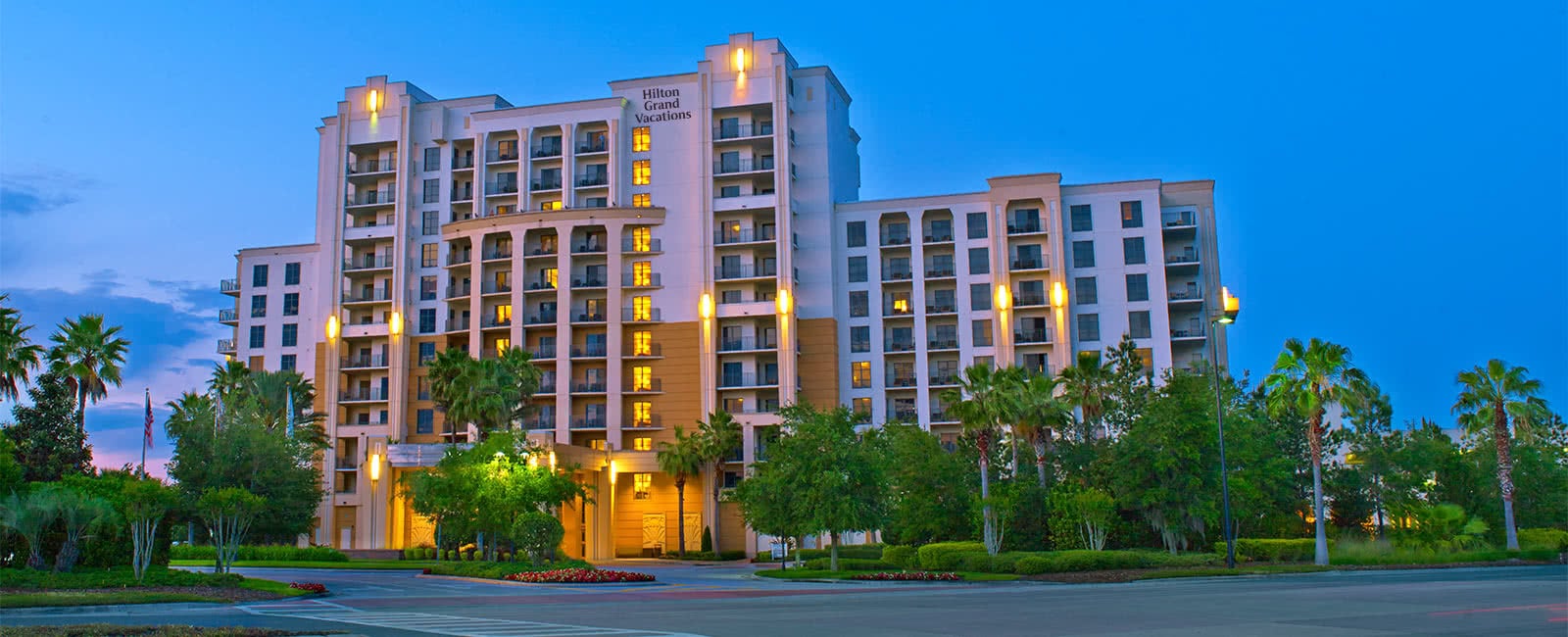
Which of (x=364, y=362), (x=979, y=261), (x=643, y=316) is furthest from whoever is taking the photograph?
(x=364, y=362)

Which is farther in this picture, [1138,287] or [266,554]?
[1138,287]

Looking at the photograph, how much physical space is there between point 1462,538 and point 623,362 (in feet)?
192

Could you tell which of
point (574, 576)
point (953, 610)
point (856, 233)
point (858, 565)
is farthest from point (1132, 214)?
point (953, 610)

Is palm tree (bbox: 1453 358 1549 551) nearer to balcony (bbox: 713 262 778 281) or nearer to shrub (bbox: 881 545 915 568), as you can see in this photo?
shrub (bbox: 881 545 915 568)

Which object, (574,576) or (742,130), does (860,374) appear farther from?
(574,576)

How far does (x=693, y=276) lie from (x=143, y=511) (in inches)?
2250

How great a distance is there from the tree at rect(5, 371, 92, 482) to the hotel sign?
50253 mm

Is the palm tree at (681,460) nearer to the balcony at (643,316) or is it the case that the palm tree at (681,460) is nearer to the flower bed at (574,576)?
the balcony at (643,316)

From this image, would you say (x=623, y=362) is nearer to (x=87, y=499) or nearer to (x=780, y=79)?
(x=780, y=79)

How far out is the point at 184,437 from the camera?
6712cm

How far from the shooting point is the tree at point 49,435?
1992 inches

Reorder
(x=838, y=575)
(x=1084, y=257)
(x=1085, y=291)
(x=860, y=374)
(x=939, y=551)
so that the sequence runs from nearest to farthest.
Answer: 1. (x=838, y=575)
2. (x=939, y=551)
3. (x=1085, y=291)
4. (x=1084, y=257)
5. (x=860, y=374)

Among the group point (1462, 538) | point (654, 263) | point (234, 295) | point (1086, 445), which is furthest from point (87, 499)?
point (234, 295)

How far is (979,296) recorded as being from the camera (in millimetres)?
91938
